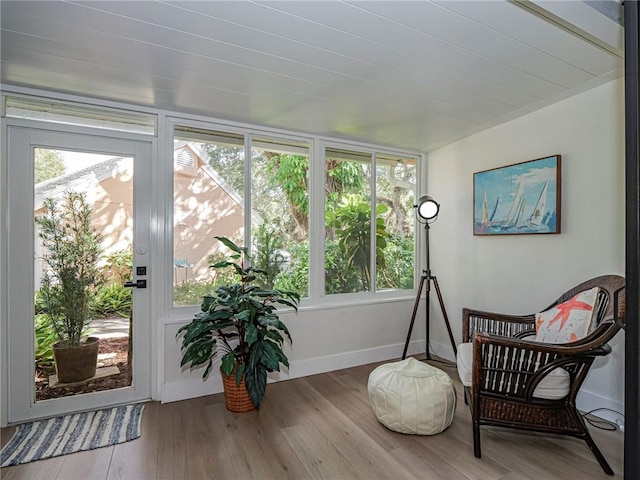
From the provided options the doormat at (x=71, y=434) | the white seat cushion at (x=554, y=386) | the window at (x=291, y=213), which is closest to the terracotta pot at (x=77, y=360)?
the doormat at (x=71, y=434)

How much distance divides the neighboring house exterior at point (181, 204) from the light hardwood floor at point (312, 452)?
1.15 m

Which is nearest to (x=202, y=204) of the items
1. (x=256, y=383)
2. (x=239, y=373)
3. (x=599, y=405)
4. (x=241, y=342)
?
(x=241, y=342)

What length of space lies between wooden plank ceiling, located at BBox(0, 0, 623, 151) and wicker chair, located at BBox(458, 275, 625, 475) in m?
1.42

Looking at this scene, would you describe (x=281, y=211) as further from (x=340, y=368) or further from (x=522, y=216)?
(x=522, y=216)

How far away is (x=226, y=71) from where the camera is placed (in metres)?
2.11

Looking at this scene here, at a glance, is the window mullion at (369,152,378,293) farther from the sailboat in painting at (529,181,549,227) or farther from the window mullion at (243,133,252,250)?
the sailboat in painting at (529,181,549,227)

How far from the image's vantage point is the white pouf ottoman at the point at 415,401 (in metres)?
2.12

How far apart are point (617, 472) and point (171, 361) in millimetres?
2883

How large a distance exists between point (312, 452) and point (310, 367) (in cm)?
120

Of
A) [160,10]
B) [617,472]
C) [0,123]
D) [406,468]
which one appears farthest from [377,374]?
[0,123]

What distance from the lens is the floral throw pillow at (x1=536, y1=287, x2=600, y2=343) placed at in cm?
204

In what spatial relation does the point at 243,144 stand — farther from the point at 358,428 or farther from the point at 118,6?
the point at 358,428

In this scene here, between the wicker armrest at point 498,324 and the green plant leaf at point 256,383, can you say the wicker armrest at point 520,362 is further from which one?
the green plant leaf at point 256,383

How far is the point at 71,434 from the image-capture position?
2174 mm
